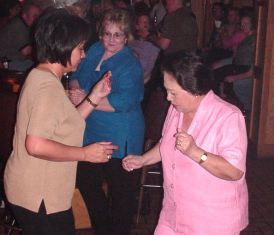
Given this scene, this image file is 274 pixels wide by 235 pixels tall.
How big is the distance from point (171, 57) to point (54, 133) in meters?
0.60

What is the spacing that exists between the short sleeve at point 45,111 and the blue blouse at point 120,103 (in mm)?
862

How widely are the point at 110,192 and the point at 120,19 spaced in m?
1.02

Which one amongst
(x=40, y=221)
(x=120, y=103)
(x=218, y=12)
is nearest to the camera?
(x=40, y=221)

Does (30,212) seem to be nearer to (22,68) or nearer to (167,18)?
(22,68)

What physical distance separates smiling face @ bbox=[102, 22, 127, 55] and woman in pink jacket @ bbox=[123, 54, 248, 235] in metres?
0.76

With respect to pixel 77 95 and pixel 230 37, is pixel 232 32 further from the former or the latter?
pixel 77 95

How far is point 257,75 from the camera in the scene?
536 cm

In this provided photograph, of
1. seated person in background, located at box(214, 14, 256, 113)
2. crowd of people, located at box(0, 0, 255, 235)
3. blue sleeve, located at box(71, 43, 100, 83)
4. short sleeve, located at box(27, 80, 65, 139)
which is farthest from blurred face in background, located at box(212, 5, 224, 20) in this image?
short sleeve, located at box(27, 80, 65, 139)

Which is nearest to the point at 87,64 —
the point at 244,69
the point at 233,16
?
the point at 244,69

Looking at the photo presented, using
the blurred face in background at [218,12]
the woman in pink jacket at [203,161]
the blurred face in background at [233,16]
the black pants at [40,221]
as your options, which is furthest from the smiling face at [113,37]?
the blurred face in background at [218,12]

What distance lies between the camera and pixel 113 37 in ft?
9.39

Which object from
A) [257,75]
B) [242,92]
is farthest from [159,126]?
[242,92]

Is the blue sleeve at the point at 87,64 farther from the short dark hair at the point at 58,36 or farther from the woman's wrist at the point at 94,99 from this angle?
the short dark hair at the point at 58,36

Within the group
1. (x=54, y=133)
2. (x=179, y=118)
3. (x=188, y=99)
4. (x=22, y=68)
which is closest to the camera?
(x=54, y=133)
